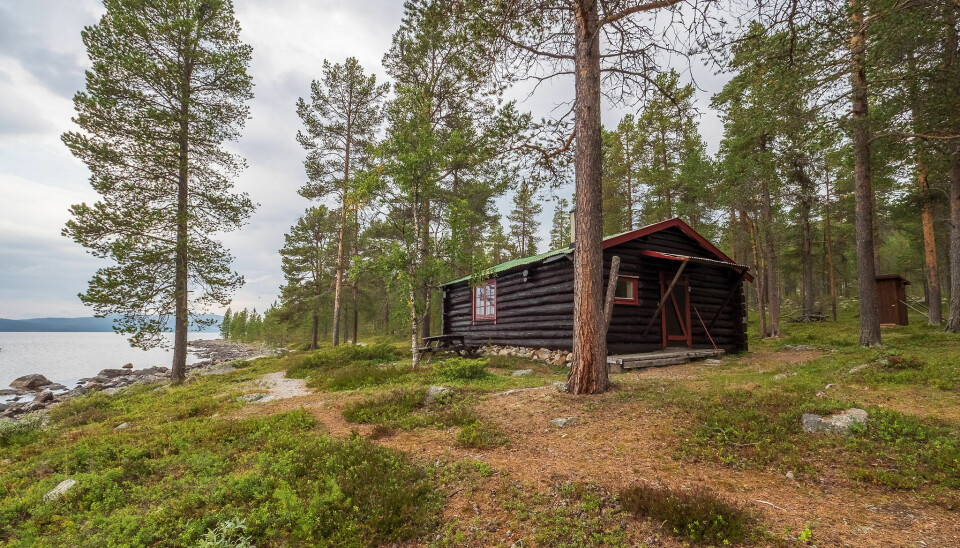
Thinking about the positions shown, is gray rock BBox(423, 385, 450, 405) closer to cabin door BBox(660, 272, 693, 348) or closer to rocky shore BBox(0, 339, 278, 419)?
cabin door BBox(660, 272, 693, 348)

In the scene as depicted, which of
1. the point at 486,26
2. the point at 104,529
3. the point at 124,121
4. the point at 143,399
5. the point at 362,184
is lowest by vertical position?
the point at 143,399

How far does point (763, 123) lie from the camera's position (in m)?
11.7

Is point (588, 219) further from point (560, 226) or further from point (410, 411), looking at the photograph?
point (560, 226)

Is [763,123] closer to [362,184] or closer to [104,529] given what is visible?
[362,184]

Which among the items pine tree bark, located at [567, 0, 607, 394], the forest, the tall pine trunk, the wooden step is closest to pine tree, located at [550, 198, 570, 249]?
the forest

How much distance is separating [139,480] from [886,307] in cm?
2899

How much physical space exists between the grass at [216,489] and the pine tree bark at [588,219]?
3.92 m

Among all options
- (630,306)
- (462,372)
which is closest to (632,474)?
(462,372)

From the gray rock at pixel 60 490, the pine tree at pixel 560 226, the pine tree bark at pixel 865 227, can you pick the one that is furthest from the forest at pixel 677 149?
the pine tree at pixel 560 226

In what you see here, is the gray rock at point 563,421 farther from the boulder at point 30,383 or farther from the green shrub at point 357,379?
the boulder at point 30,383

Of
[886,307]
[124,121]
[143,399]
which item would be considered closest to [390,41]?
[124,121]

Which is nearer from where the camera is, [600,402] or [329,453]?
[329,453]

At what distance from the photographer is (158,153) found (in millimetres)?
12922

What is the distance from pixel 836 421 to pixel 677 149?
884 inches
